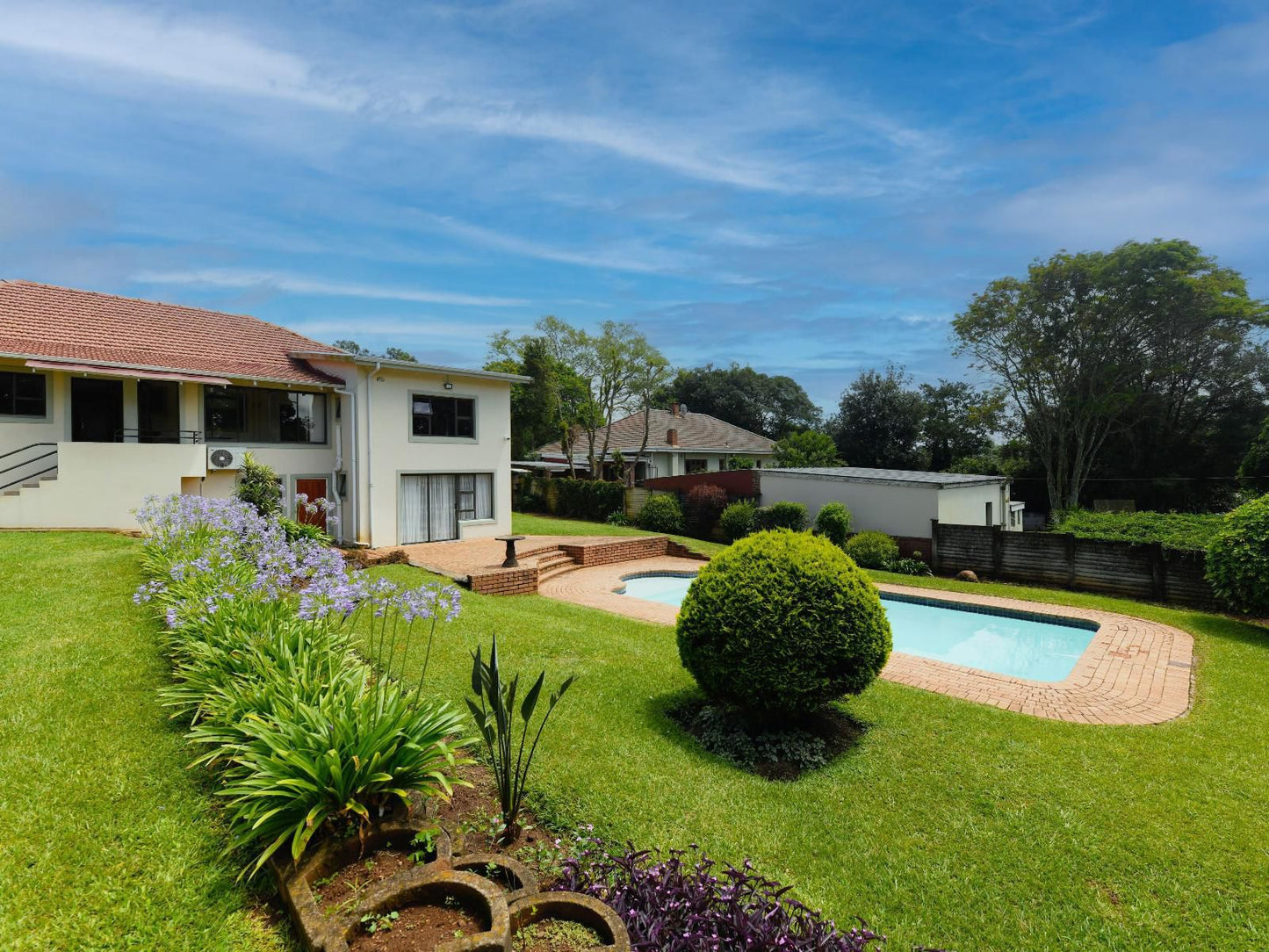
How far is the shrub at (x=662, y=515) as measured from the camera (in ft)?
80.1

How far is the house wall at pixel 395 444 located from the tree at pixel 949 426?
2903cm

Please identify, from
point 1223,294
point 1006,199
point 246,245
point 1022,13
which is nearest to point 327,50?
point 246,245

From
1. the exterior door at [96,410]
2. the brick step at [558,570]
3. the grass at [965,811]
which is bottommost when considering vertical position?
the brick step at [558,570]

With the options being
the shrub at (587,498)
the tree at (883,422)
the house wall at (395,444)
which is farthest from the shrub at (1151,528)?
the tree at (883,422)

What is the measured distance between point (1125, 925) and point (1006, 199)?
70.1 feet

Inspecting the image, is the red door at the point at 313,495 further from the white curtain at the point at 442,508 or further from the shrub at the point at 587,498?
the shrub at the point at 587,498

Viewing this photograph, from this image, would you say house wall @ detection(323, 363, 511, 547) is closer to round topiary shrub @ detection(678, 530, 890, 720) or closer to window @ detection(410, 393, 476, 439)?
window @ detection(410, 393, 476, 439)

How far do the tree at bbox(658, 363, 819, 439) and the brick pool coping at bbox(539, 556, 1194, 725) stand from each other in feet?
142

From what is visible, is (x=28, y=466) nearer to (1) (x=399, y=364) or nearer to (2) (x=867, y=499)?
(1) (x=399, y=364)

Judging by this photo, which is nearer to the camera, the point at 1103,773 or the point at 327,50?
the point at 1103,773

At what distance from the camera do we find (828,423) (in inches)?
1780

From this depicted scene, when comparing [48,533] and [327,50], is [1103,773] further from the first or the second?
[48,533]

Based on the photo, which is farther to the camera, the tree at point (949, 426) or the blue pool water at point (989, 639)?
the tree at point (949, 426)

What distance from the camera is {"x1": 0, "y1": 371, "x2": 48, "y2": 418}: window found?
14.7 m
